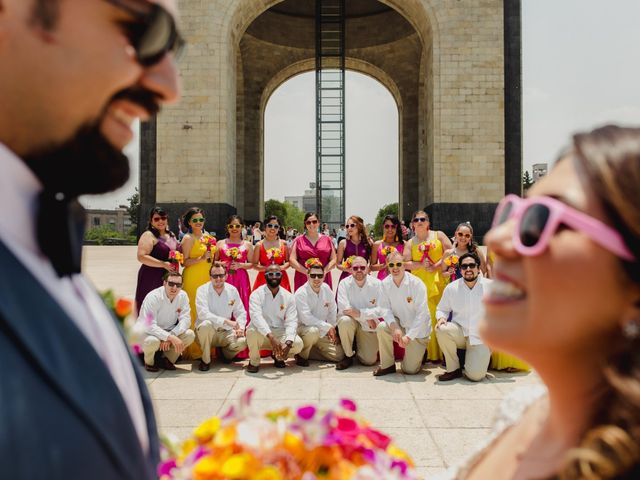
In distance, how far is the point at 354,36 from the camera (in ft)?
89.4

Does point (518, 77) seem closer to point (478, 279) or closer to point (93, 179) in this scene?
point (478, 279)

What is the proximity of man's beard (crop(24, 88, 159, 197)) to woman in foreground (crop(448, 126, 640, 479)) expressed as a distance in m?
0.69

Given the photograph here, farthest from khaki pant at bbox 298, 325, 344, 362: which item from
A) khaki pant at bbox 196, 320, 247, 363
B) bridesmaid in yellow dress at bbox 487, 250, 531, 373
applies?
bridesmaid in yellow dress at bbox 487, 250, 531, 373

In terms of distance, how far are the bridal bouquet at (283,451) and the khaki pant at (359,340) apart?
5.16m

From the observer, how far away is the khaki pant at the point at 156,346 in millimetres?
5766

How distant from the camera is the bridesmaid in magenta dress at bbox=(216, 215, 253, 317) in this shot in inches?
284

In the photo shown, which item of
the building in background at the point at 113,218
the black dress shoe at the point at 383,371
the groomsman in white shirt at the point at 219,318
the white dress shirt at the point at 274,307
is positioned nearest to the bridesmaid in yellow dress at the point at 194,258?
the groomsman in white shirt at the point at 219,318

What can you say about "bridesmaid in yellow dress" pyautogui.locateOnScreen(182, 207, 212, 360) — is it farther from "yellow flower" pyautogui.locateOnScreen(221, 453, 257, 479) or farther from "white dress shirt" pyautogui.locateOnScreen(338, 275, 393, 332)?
"yellow flower" pyautogui.locateOnScreen(221, 453, 257, 479)

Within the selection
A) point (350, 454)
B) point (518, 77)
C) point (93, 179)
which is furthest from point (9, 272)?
point (518, 77)

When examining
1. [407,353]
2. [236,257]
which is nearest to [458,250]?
[407,353]

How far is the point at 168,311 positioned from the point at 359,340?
225 cm

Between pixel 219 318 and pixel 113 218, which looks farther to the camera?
pixel 113 218

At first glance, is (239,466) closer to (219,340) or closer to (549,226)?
(549,226)

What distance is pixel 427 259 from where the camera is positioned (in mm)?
6898
